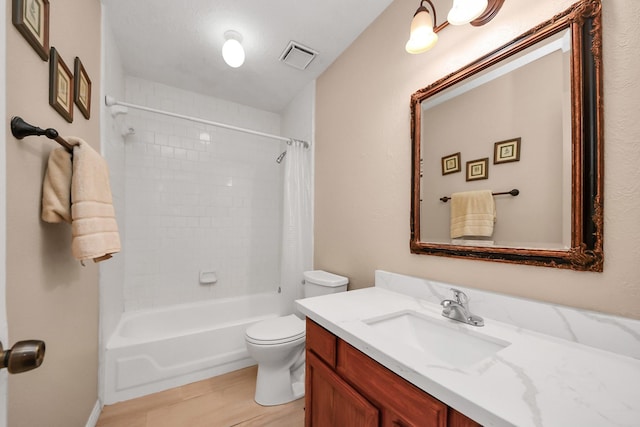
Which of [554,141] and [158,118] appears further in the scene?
[158,118]

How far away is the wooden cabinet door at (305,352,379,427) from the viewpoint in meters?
0.82

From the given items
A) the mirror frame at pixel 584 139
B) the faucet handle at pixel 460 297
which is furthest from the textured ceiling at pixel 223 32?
the faucet handle at pixel 460 297

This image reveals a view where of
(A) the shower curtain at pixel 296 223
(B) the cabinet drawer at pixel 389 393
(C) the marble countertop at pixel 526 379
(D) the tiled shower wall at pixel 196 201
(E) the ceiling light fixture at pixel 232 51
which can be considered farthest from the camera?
(D) the tiled shower wall at pixel 196 201

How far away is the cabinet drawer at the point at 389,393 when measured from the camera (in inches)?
24.5

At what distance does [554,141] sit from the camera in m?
0.87

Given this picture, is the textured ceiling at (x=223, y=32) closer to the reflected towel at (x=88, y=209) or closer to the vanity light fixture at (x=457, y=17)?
the vanity light fixture at (x=457, y=17)

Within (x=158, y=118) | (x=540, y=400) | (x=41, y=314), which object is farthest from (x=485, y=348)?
(x=158, y=118)

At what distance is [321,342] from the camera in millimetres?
1041

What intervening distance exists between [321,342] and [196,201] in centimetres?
202

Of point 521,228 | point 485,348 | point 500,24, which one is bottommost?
point 485,348

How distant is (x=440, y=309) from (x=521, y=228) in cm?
45

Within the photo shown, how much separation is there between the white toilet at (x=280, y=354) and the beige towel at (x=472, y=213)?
851 millimetres

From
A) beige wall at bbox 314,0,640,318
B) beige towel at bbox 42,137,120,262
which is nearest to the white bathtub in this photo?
beige wall at bbox 314,0,640,318

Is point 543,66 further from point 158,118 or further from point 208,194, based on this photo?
point 158,118
